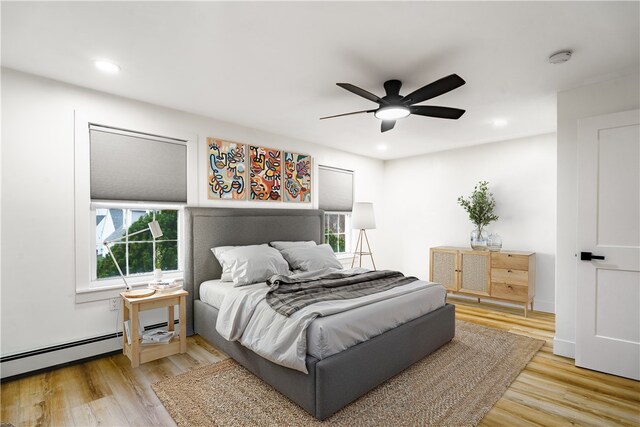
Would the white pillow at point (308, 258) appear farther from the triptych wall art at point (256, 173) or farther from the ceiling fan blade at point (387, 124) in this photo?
the ceiling fan blade at point (387, 124)

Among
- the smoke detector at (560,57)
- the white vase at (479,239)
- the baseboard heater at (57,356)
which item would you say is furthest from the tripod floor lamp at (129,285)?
the white vase at (479,239)

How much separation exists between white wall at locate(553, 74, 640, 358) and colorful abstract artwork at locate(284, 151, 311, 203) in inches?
121

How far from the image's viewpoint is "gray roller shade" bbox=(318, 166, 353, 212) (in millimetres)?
5066

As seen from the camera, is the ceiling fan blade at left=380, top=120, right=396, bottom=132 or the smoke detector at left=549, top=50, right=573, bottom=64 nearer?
the smoke detector at left=549, top=50, right=573, bottom=64

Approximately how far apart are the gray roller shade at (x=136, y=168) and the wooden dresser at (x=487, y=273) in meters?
3.87

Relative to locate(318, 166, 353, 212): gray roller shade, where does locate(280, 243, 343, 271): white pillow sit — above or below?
below

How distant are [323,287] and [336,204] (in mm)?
2676

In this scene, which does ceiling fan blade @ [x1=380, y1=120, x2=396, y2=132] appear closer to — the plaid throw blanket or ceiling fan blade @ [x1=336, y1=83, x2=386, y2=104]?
ceiling fan blade @ [x1=336, y1=83, x2=386, y2=104]

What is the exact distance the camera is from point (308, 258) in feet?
12.2

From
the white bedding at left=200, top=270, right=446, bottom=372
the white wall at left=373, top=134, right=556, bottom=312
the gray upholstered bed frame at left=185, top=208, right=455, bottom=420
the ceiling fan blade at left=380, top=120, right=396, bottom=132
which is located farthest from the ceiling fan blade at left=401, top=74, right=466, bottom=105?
the white wall at left=373, top=134, right=556, bottom=312

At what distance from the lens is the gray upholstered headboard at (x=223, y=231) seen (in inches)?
135

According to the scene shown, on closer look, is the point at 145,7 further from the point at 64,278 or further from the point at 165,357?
the point at 165,357

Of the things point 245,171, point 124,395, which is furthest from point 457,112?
point 124,395

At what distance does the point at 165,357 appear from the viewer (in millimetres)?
2893
